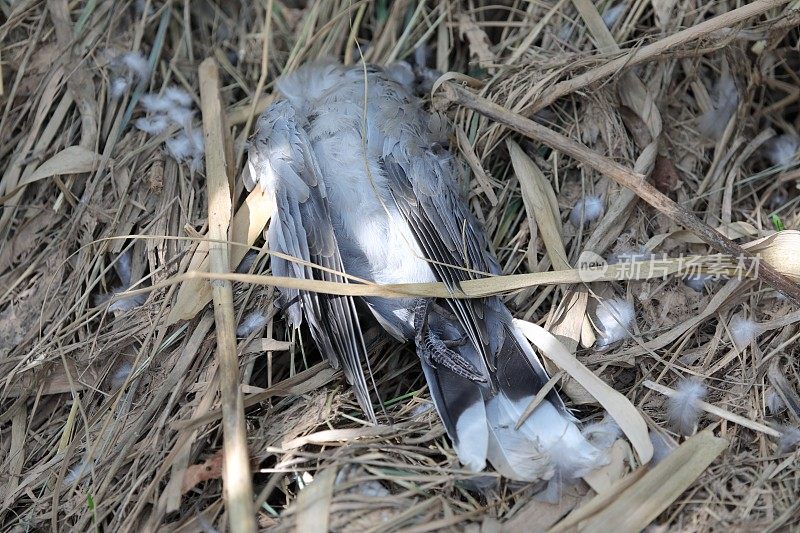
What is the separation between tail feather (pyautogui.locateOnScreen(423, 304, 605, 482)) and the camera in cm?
215

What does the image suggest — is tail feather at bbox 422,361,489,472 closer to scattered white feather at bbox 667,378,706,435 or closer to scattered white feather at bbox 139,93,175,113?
scattered white feather at bbox 667,378,706,435

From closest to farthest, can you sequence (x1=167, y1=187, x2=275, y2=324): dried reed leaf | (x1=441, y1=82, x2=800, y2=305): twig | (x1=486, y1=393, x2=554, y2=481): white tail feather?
(x1=486, y1=393, x2=554, y2=481): white tail feather → (x1=441, y1=82, x2=800, y2=305): twig → (x1=167, y1=187, x2=275, y2=324): dried reed leaf

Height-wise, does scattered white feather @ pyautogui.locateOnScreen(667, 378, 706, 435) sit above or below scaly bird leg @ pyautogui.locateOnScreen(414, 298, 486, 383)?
below

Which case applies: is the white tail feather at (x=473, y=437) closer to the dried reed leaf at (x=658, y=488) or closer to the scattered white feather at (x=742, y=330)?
the dried reed leaf at (x=658, y=488)

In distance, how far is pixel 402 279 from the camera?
255 centimetres

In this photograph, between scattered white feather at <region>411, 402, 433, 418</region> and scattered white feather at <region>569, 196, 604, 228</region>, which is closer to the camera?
scattered white feather at <region>411, 402, 433, 418</region>

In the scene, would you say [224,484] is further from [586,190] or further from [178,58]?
[178,58]

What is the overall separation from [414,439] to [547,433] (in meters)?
0.40

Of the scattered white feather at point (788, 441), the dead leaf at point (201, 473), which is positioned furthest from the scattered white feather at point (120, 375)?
the scattered white feather at point (788, 441)

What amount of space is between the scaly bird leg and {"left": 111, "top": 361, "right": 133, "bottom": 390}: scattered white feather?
40.0 inches

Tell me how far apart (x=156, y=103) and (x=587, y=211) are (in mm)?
1783

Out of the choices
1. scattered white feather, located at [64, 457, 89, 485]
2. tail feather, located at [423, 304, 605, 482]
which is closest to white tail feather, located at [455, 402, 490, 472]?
tail feather, located at [423, 304, 605, 482]

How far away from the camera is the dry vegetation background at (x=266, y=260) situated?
2.19m

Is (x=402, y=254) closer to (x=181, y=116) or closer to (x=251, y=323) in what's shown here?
(x=251, y=323)
